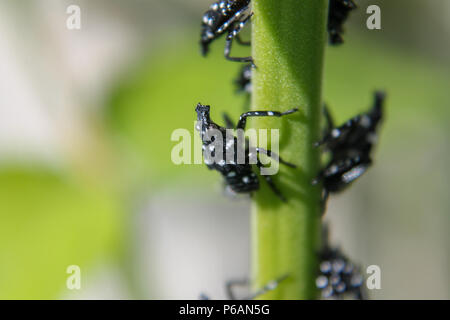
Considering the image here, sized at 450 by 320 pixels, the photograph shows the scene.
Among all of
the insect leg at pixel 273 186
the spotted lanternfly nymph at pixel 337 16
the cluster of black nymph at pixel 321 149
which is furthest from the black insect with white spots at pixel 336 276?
the spotted lanternfly nymph at pixel 337 16

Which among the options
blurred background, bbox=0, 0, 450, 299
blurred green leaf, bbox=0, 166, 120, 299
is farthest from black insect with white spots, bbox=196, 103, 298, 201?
blurred green leaf, bbox=0, 166, 120, 299

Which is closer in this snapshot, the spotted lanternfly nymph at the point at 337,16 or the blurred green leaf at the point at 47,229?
the spotted lanternfly nymph at the point at 337,16

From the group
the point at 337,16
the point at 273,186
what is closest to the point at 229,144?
the point at 273,186

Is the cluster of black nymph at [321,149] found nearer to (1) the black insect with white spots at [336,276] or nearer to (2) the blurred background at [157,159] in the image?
(1) the black insect with white spots at [336,276]

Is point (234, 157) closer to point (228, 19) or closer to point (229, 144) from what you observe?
point (229, 144)
